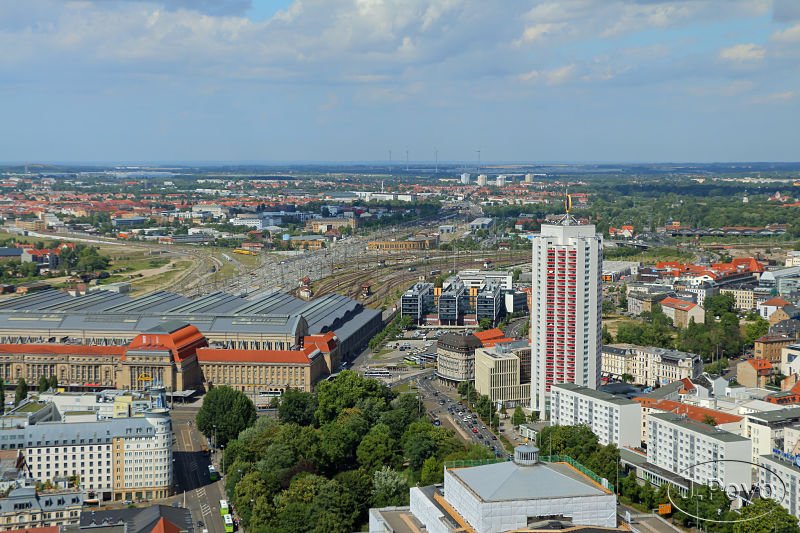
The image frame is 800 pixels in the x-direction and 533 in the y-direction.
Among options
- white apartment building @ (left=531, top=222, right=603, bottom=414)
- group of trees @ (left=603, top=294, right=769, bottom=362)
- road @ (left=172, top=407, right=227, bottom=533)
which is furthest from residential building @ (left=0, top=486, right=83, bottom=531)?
group of trees @ (left=603, top=294, right=769, bottom=362)

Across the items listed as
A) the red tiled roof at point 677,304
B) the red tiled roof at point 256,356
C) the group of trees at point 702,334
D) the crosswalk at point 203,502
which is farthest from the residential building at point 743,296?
the crosswalk at point 203,502

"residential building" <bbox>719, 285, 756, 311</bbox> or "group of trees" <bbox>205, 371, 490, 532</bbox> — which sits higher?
"group of trees" <bbox>205, 371, 490, 532</bbox>

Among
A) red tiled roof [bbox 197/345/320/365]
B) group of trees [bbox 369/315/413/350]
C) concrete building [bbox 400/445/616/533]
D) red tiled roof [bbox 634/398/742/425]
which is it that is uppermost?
concrete building [bbox 400/445/616/533]

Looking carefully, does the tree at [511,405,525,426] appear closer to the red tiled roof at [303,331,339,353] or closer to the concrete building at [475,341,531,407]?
the concrete building at [475,341,531,407]

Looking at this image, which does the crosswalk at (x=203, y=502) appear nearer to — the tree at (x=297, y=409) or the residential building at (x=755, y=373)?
the tree at (x=297, y=409)

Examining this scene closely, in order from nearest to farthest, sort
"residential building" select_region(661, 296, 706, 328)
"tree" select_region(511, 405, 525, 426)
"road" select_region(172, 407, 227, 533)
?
"road" select_region(172, 407, 227, 533), "tree" select_region(511, 405, 525, 426), "residential building" select_region(661, 296, 706, 328)

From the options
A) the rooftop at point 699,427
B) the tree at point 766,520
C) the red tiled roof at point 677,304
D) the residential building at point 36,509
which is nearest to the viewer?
the tree at point 766,520

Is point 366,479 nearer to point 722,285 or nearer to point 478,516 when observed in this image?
point 478,516
